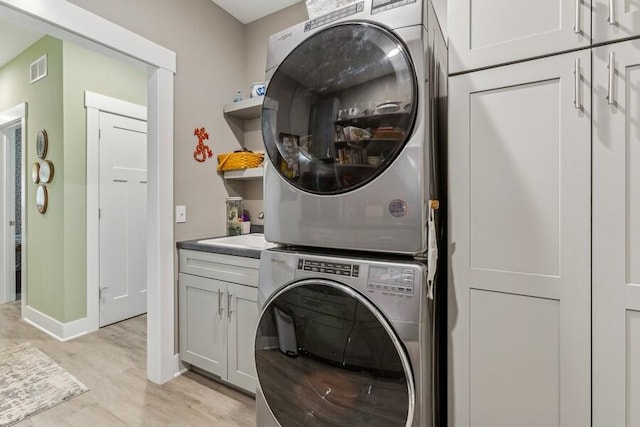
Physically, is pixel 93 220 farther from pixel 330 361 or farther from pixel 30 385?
pixel 330 361

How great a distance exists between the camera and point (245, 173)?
2.48 m


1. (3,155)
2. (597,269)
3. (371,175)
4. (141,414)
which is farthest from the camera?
(3,155)

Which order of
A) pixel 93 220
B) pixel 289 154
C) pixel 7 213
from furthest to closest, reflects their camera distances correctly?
pixel 7 213 < pixel 93 220 < pixel 289 154

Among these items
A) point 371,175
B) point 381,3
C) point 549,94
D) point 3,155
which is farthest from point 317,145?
point 3,155

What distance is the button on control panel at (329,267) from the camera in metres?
1.14

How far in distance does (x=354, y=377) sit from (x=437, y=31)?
52.3 inches

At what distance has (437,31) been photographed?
4.10ft

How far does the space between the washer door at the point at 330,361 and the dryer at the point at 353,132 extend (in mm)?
221

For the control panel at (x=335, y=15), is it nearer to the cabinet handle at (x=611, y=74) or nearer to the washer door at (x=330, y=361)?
the cabinet handle at (x=611, y=74)

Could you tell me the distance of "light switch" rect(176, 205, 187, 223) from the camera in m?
2.23

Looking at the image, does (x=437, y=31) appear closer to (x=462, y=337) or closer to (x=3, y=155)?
(x=462, y=337)

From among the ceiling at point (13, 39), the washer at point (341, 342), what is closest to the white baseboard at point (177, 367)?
the washer at point (341, 342)

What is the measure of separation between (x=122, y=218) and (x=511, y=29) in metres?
3.52

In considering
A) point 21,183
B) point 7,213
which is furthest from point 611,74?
point 7,213
